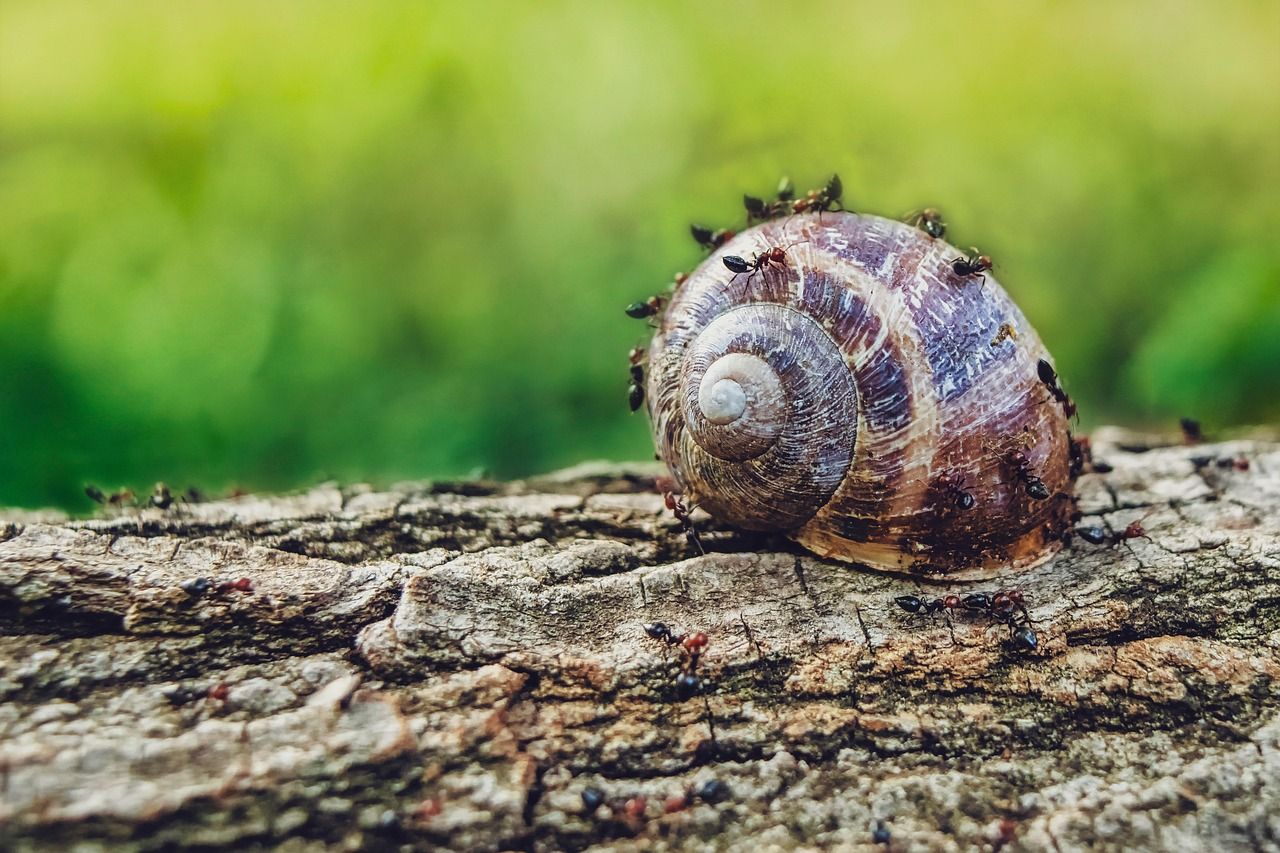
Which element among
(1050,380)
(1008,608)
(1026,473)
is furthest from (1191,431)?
(1008,608)

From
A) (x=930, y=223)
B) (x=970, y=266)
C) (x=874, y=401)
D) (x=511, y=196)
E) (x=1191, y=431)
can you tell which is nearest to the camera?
(x=874, y=401)

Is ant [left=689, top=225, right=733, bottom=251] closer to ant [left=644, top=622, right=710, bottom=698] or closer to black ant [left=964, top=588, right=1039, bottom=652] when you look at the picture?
ant [left=644, top=622, right=710, bottom=698]

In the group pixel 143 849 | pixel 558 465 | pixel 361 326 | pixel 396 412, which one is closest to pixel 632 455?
pixel 558 465

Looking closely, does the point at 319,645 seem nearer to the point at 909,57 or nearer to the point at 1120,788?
the point at 1120,788

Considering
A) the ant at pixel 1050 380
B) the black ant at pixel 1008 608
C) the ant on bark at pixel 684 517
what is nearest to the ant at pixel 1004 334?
the ant at pixel 1050 380

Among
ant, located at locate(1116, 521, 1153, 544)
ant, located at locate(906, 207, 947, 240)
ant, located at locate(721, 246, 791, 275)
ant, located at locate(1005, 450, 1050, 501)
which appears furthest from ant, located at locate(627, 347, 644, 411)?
ant, located at locate(1116, 521, 1153, 544)

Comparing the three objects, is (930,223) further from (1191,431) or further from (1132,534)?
(1191,431)
